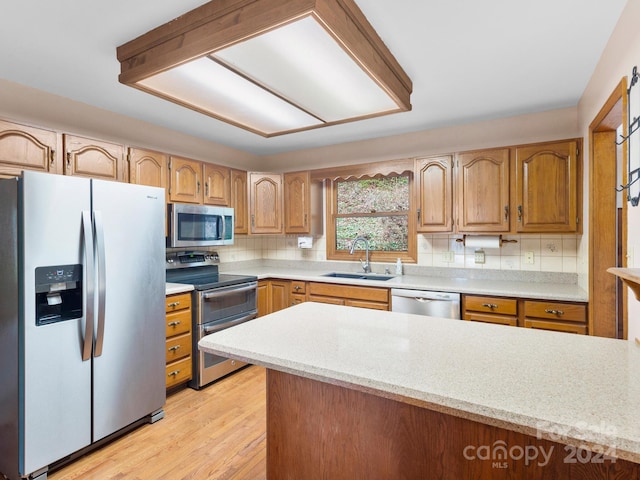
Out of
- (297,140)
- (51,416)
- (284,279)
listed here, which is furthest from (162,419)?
(297,140)

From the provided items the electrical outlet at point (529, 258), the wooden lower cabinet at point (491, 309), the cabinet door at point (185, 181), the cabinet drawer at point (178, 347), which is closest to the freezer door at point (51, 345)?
the cabinet drawer at point (178, 347)

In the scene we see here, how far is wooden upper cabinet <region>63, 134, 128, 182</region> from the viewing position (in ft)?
7.73

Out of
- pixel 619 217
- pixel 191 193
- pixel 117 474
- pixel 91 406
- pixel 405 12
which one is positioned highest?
pixel 405 12

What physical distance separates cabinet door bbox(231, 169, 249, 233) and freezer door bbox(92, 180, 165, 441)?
1.29 m

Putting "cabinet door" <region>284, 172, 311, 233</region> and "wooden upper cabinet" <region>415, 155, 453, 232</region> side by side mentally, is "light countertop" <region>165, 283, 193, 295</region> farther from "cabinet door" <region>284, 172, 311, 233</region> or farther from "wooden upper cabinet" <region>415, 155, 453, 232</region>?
"wooden upper cabinet" <region>415, 155, 453, 232</region>

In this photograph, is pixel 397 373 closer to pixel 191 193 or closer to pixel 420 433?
pixel 420 433

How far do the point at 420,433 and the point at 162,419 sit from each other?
2.08m

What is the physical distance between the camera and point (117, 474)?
1871 millimetres

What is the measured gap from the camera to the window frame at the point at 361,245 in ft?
11.8

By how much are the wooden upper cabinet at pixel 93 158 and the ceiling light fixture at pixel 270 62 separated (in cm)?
79

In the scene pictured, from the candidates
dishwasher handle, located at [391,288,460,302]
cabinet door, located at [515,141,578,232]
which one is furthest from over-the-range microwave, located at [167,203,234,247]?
cabinet door, located at [515,141,578,232]

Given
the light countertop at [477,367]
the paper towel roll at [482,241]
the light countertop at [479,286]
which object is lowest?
the light countertop at [479,286]

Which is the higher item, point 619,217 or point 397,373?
point 619,217

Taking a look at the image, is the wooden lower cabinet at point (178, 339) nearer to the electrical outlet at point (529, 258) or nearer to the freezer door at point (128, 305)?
the freezer door at point (128, 305)
